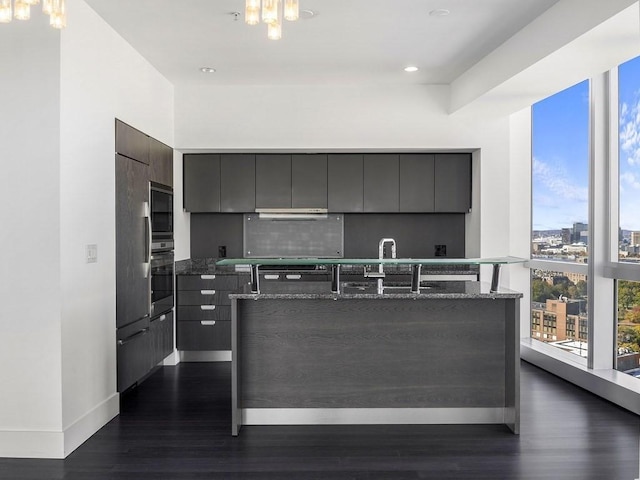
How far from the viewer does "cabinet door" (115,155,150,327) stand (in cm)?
418

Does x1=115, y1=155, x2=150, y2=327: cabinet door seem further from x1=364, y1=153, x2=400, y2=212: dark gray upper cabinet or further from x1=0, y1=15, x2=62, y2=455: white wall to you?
x1=364, y1=153, x2=400, y2=212: dark gray upper cabinet

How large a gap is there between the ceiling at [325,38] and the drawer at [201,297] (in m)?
2.10

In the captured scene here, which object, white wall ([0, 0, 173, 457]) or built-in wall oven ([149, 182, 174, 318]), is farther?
built-in wall oven ([149, 182, 174, 318])

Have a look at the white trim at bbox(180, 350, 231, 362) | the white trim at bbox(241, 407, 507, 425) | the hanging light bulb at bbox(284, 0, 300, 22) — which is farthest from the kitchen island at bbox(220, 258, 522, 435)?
the hanging light bulb at bbox(284, 0, 300, 22)

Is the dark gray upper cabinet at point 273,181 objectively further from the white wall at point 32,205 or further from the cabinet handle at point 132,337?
the white wall at point 32,205

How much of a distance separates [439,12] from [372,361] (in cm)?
241

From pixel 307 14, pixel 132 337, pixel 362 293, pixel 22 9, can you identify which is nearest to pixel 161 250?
pixel 132 337

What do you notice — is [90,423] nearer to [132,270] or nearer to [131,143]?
[132,270]

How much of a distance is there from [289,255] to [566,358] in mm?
2981

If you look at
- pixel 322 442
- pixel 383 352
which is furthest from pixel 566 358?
pixel 322 442

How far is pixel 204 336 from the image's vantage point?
5.75 metres

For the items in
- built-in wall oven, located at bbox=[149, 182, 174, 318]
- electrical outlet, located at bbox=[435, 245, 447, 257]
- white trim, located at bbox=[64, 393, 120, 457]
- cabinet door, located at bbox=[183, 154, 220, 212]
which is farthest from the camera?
electrical outlet, located at bbox=[435, 245, 447, 257]

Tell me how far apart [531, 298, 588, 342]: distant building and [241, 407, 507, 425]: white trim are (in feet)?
5.44

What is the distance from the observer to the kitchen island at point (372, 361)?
388 centimetres
